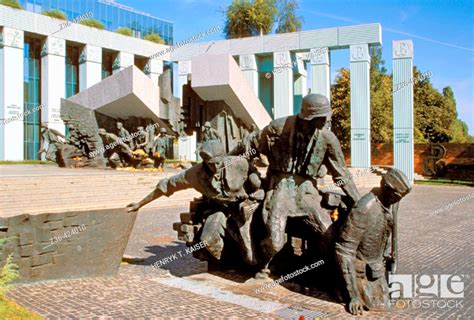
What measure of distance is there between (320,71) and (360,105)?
10.1 feet

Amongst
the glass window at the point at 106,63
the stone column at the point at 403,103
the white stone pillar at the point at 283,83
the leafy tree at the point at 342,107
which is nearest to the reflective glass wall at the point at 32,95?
the glass window at the point at 106,63

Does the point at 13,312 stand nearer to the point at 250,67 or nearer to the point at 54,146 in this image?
the point at 54,146

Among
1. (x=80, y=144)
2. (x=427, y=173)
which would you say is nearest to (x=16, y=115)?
(x=80, y=144)

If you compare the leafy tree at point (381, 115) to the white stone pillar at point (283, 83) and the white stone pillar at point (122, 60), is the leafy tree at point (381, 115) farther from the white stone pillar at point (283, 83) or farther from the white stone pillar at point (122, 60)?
the white stone pillar at point (122, 60)

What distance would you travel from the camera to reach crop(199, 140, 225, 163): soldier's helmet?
5672 millimetres

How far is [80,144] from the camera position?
1900 cm

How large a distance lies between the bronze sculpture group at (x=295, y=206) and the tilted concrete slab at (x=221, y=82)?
851 cm

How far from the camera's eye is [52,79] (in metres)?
→ 27.0

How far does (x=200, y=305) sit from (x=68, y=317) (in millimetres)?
1345

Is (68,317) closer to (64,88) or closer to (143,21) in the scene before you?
(64,88)

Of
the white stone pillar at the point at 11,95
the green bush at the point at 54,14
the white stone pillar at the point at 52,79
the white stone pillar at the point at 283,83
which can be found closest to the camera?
the white stone pillar at the point at 11,95

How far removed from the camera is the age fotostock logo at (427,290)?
5.11 m

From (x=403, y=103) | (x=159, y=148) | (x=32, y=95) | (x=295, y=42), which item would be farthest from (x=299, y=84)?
(x=32, y=95)

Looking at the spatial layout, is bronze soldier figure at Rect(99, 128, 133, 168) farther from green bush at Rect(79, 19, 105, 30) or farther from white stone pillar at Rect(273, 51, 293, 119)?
green bush at Rect(79, 19, 105, 30)
